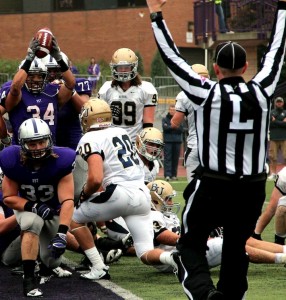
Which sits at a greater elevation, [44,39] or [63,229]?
[44,39]

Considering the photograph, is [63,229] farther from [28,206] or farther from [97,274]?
[97,274]

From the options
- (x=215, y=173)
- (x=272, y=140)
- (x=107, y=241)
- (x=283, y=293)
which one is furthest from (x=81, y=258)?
(x=272, y=140)

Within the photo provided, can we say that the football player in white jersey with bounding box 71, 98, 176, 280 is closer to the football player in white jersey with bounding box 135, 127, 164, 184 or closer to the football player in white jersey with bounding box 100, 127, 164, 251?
the football player in white jersey with bounding box 100, 127, 164, 251

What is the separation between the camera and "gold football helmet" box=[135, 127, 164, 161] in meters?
7.91

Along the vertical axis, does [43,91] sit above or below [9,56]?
above

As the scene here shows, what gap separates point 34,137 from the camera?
626 centimetres

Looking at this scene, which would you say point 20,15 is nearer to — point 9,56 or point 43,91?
point 9,56

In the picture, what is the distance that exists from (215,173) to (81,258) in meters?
3.21

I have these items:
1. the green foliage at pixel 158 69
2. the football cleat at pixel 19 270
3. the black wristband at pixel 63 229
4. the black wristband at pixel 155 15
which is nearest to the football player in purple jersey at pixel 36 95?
the football cleat at pixel 19 270

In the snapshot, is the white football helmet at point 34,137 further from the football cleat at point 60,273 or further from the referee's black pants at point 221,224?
the referee's black pants at point 221,224

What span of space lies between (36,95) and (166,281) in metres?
1.82

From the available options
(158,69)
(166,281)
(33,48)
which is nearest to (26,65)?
(33,48)

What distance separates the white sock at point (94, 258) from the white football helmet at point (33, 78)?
1.39 metres

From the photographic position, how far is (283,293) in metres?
6.07
